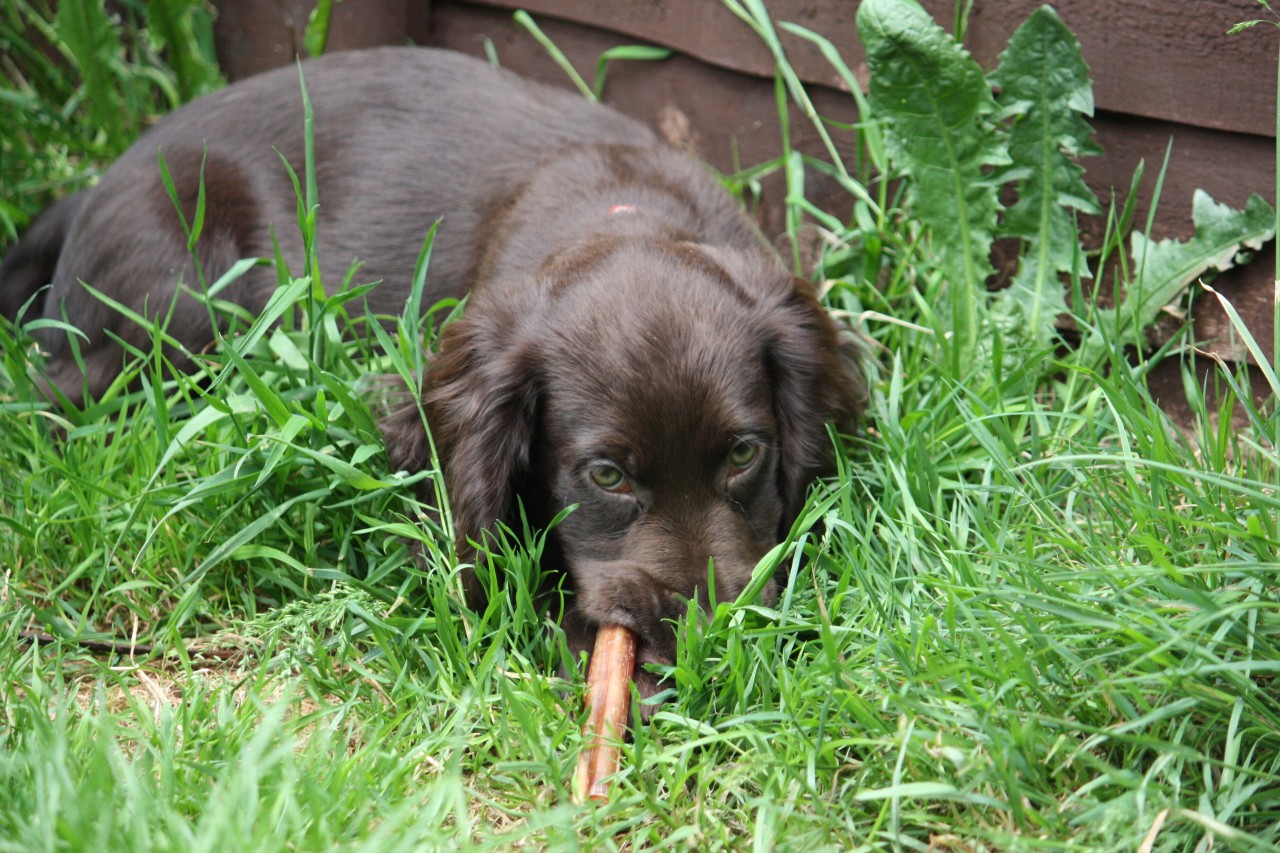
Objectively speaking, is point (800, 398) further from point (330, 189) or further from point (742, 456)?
point (330, 189)

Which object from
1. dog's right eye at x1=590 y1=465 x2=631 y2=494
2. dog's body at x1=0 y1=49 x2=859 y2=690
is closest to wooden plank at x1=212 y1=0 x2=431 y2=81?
dog's body at x1=0 y1=49 x2=859 y2=690

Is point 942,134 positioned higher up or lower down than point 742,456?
higher up

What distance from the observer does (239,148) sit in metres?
3.40

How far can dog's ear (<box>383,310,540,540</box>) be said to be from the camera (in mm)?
2389

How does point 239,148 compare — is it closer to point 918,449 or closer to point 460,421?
point 460,421

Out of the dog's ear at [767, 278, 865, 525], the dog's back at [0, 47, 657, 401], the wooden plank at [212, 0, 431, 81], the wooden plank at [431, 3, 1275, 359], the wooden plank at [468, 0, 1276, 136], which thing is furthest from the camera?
the wooden plank at [212, 0, 431, 81]

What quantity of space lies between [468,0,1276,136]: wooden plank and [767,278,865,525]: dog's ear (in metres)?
1.02

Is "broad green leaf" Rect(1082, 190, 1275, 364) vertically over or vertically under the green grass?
over

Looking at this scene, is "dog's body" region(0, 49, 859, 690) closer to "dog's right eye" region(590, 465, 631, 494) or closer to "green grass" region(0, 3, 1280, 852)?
"dog's right eye" region(590, 465, 631, 494)

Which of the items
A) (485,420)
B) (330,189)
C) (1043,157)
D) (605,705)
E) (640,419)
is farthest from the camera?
(330,189)

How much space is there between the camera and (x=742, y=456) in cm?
239

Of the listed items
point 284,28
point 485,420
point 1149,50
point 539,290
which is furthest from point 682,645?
point 284,28

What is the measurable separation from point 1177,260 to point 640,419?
4.66ft

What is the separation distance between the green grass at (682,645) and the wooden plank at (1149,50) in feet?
2.05
